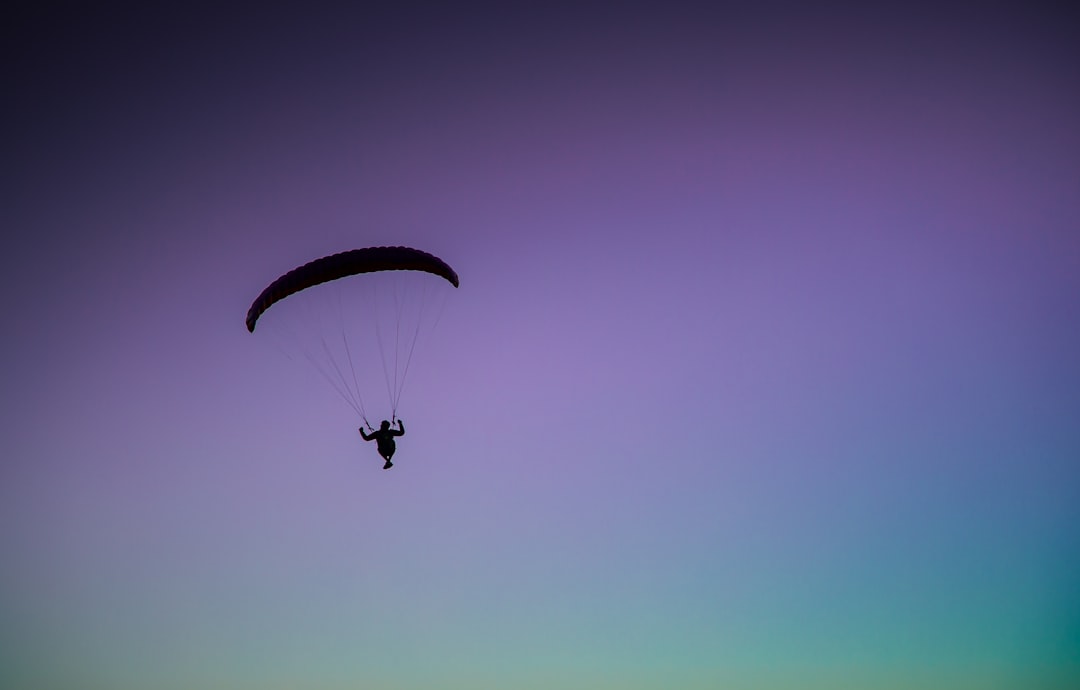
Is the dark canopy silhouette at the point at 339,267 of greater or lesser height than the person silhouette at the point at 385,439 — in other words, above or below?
above

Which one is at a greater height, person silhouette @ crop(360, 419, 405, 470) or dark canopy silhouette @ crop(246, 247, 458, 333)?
dark canopy silhouette @ crop(246, 247, 458, 333)

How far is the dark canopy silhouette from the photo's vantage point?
14.3 meters

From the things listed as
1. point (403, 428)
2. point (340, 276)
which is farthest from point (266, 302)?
point (403, 428)

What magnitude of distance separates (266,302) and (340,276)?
1.73 m

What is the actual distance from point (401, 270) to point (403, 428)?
4072 mm

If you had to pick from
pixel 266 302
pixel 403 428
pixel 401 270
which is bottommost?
pixel 403 428

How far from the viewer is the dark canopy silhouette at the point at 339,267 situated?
1434 centimetres

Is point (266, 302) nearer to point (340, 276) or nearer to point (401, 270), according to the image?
point (340, 276)

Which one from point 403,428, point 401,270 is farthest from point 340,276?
point 403,428

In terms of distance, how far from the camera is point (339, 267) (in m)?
14.3

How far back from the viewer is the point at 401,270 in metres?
15.2

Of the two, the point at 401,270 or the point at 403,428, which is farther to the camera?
the point at 403,428

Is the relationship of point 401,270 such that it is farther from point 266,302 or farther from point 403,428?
point 403,428

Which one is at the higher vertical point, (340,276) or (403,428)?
(340,276)
